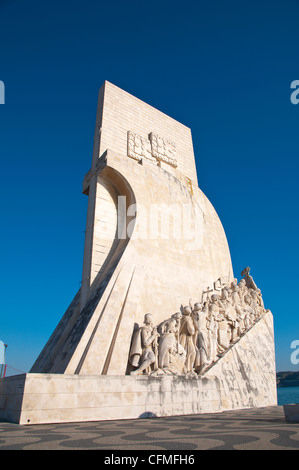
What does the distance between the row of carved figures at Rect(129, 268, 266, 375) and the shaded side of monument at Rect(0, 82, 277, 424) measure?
0.07ft

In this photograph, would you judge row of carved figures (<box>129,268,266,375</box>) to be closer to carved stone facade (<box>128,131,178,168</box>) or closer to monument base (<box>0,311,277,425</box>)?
monument base (<box>0,311,277,425</box>)

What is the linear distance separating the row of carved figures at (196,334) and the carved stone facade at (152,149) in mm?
3652

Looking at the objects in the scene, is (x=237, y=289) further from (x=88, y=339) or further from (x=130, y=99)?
(x=130, y=99)

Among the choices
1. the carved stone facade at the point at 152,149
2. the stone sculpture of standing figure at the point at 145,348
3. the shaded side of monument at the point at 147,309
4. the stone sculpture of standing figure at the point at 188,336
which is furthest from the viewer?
the carved stone facade at the point at 152,149

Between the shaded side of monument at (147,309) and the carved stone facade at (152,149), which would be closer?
the shaded side of monument at (147,309)

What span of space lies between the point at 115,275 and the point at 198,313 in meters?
1.85

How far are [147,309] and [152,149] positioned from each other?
4.67 m

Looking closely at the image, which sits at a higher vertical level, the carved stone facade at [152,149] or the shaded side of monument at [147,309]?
the carved stone facade at [152,149]

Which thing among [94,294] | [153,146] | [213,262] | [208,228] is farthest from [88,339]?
[153,146]

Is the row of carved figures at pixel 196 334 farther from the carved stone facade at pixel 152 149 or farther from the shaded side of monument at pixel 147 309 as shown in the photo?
the carved stone facade at pixel 152 149

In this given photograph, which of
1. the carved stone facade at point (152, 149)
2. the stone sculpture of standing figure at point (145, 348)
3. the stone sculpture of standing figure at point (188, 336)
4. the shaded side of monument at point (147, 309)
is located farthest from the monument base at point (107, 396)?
the carved stone facade at point (152, 149)

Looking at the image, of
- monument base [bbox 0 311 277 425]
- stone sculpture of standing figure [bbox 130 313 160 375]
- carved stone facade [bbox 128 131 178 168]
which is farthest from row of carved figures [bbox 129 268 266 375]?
carved stone facade [bbox 128 131 178 168]

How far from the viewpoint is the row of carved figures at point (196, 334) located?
5.68 metres

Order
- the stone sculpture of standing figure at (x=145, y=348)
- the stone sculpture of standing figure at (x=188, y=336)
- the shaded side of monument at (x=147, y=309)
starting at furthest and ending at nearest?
the stone sculpture of standing figure at (x=188, y=336), the stone sculpture of standing figure at (x=145, y=348), the shaded side of monument at (x=147, y=309)
